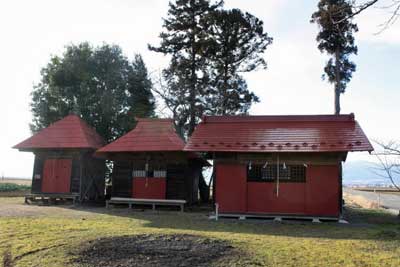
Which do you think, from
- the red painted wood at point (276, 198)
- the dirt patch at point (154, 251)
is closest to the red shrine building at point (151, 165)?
the red painted wood at point (276, 198)

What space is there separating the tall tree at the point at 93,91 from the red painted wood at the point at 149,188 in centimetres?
828

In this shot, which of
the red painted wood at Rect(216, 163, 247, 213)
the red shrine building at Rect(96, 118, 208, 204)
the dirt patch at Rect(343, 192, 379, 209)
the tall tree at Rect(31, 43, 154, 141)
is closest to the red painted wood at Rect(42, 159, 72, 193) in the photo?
the red shrine building at Rect(96, 118, 208, 204)

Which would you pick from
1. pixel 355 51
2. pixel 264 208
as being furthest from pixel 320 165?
pixel 355 51

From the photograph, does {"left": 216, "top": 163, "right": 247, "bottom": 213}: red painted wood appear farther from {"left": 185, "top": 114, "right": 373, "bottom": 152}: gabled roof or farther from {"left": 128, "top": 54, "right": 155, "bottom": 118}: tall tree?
{"left": 128, "top": 54, "right": 155, "bottom": 118}: tall tree

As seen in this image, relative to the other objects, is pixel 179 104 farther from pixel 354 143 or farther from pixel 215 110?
pixel 354 143

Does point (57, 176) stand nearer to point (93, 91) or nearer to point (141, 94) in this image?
point (93, 91)

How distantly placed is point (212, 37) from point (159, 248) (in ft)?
65.0

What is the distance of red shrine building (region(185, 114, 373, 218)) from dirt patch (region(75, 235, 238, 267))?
21.7 ft

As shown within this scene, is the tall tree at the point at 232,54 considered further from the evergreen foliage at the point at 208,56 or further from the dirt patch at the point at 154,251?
the dirt patch at the point at 154,251

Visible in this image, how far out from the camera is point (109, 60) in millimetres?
29781

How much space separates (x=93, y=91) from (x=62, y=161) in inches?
292

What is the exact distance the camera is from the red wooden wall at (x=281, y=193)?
52.7 feet

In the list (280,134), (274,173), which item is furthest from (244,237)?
(280,134)

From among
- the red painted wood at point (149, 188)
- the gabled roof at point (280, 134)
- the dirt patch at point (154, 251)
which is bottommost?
the dirt patch at point (154, 251)
